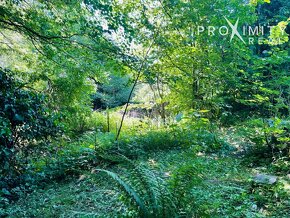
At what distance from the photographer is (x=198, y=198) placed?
6.01 ft

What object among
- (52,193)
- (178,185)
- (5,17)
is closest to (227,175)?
(178,185)

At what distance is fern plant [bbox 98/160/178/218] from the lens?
145 centimetres

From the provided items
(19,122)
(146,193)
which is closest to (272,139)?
(146,193)

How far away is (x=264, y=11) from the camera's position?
809 centimetres

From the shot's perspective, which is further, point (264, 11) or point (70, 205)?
point (264, 11)

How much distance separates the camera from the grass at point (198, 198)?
1778 mm

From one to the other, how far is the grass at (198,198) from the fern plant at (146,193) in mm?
119

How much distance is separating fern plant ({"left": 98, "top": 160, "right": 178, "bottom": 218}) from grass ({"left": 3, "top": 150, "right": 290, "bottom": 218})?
119 mm

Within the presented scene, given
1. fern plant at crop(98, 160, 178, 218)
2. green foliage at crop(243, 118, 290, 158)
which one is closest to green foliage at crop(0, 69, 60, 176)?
fern plant at crop(98, 160, 178, 218)

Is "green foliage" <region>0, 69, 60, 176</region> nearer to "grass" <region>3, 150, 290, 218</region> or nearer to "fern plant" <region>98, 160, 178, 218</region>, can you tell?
"grass" <region>3, 150, 290, 218</region>

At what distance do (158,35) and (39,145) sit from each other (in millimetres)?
2717

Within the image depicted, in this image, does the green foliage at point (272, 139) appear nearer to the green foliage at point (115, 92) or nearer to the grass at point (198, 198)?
the grass at point (198, 198)

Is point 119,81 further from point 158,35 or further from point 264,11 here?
point 158,35

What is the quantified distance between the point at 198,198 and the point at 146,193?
19.1 inches
